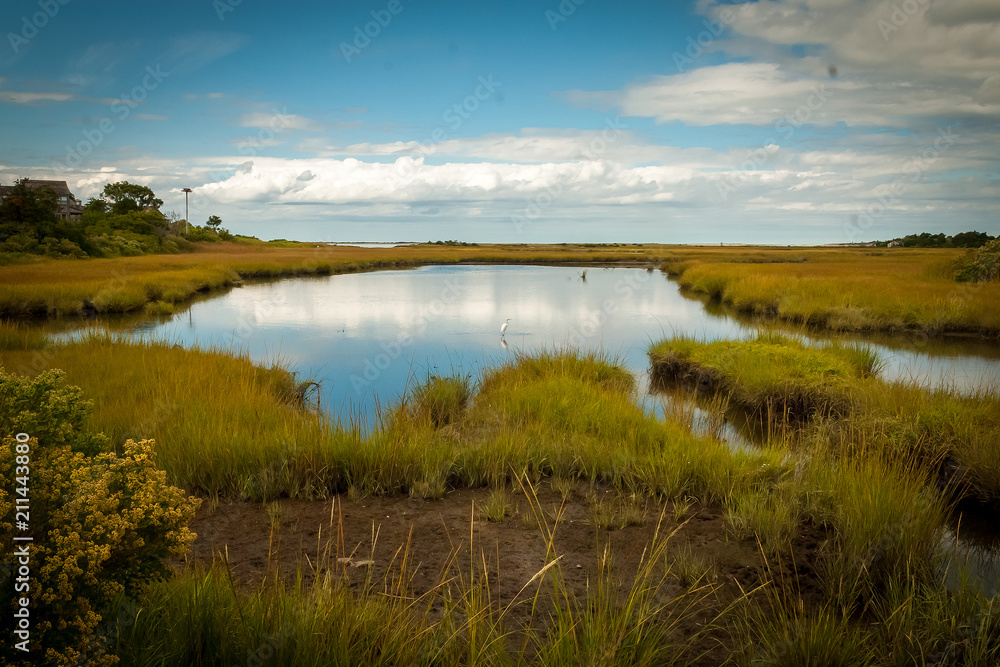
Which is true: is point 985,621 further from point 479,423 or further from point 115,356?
point 115,356

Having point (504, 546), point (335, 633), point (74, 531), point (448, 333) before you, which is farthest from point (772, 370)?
point (74, 531)

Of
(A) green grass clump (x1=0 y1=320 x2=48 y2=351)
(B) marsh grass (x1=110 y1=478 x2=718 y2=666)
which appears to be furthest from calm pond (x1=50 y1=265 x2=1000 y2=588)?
(B) marsh grass (x1=110 y1=478 x2=718 y2=666)

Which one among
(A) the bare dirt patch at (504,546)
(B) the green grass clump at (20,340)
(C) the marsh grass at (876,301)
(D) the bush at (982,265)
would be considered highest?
(D) the bush at (982,265)

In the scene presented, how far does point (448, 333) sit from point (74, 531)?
15.5 m

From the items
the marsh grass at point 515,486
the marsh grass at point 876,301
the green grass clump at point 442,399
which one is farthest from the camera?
the marsh grass at point 876,301

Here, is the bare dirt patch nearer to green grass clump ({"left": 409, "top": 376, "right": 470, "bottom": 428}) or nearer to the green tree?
green grass clump ({"left": 409, "top": 376, "right": 470, "bottom": 428})

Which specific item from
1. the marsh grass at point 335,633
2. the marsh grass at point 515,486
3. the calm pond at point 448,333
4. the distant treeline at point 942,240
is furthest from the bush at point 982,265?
the distant treeline at point 942,240

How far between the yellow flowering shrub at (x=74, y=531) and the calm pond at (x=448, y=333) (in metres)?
3.94

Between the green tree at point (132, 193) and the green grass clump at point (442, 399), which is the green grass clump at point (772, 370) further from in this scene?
the green tree at point (132, 193)

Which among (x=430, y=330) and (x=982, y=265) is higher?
(x=982, y=265)

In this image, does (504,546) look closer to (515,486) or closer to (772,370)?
(515,486)

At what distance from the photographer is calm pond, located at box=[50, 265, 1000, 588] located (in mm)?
10773

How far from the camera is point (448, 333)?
17.5 metres

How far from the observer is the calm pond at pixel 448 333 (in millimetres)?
10773
